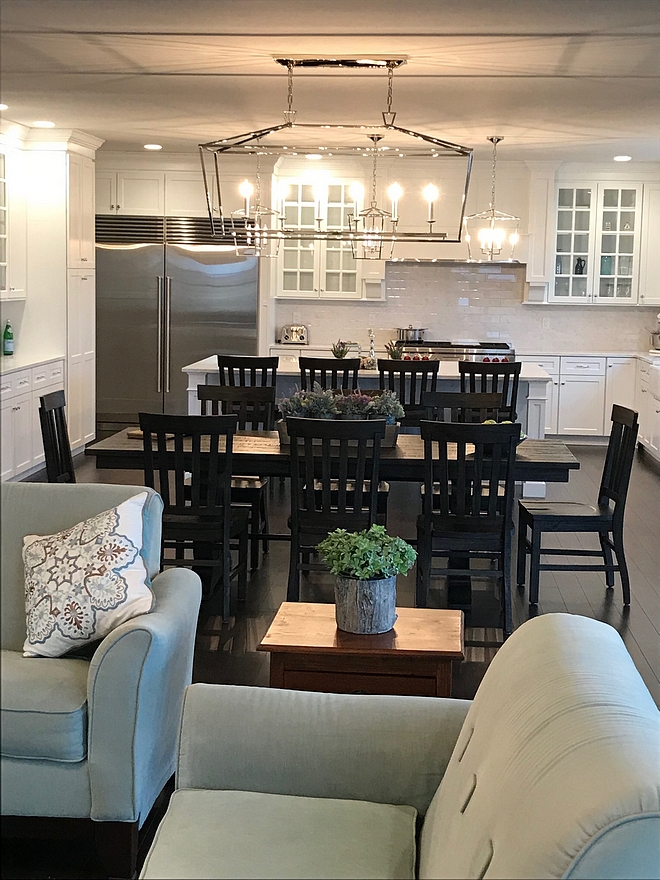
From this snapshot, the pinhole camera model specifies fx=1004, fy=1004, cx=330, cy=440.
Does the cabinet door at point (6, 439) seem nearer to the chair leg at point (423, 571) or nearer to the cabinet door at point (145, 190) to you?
the chair leg at point (423, 571)

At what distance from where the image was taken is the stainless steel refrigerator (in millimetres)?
9508

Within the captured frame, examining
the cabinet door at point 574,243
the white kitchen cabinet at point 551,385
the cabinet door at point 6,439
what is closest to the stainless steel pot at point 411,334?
the white kitchen cabinet at point 551,385

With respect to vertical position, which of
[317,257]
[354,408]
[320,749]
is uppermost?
[317,257]

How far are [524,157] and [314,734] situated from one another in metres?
8.15

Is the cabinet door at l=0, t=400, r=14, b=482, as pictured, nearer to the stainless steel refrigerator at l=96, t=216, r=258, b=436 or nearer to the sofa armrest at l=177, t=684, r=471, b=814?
the sofa armrest at l=177, t=684, r=471, b=814

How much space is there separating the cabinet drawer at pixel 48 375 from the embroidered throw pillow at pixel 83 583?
4.92m

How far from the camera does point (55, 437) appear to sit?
4.75 m

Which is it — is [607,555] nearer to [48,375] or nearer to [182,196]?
[48,375]

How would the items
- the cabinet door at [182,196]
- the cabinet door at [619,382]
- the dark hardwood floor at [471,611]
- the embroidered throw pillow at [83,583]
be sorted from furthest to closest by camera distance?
the cabinet door at [619,382]
the cabinet door at [182,196]
the dark hardwood floor at [471,611]
the embroidered throw pillow at [83,583]

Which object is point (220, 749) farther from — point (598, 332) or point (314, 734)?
point (598, 332)

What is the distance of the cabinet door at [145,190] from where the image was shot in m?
9.51

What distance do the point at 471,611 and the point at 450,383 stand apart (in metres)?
3.16

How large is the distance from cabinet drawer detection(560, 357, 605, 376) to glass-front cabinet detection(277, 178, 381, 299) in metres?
1.96

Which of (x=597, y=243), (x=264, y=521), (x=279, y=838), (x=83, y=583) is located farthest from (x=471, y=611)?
(x=597, y=243)
